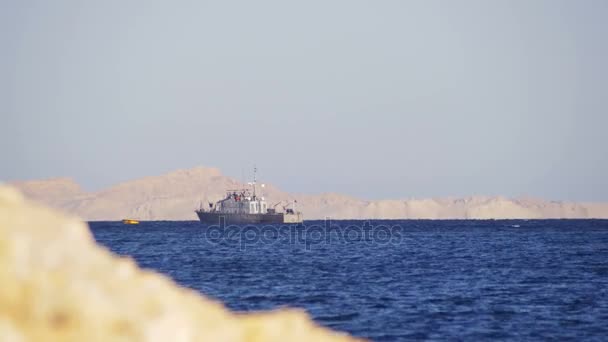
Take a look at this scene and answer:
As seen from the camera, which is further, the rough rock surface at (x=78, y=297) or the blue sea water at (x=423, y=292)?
the blue sea water at (x=423, y=292)

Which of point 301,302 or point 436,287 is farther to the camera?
point 436,287

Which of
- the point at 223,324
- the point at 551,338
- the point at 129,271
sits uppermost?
the point at 129,271

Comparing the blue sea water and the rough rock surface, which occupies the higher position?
the rough rock surface

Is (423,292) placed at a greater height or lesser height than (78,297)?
lesser

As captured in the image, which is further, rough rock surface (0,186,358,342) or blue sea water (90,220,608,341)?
blue sea water (90,220,608,341)

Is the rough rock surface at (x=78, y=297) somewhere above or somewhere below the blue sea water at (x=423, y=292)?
above

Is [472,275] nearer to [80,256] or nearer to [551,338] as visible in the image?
[551,338]

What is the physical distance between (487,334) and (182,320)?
70.0 ft

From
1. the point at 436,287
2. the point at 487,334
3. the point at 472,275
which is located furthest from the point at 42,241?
the point at 472,275

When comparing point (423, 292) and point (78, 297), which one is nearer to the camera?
point (78, 297)

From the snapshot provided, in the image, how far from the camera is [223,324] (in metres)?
11.1

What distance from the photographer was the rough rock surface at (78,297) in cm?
882

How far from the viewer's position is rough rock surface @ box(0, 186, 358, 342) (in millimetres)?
8820

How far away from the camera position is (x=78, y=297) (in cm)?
888
